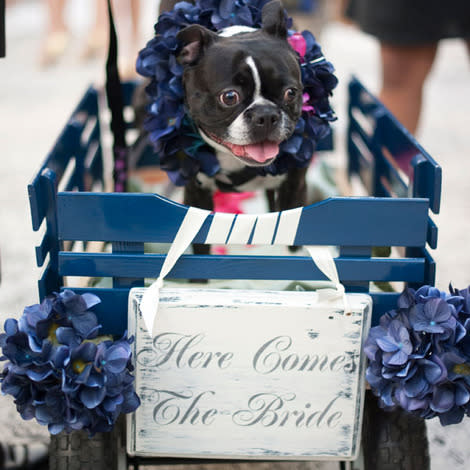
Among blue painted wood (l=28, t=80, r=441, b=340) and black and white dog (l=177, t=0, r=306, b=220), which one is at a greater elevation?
black and white dog (l=177, t=0, r=306, b=220)

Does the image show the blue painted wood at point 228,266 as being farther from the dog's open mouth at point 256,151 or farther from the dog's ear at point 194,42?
the dog's ear at point 194,42

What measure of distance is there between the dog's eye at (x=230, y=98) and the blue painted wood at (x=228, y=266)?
0.24 metres

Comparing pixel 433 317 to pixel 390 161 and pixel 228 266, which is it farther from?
pixel 390 161

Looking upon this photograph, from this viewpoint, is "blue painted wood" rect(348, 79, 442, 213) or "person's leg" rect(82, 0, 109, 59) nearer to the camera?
"blue painted wood" rect(348, 79, 442, 213)

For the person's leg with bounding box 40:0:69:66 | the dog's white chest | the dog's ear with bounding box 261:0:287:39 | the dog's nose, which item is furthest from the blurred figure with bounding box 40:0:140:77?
the dog's nose

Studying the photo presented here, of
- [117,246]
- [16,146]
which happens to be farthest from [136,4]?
[117,246]

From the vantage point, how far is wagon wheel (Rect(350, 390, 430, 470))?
91 centimetres

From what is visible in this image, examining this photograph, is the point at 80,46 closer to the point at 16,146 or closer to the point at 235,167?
the point at 16,146

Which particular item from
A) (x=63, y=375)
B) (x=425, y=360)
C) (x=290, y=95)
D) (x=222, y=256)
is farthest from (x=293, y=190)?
(x=63, y=375)

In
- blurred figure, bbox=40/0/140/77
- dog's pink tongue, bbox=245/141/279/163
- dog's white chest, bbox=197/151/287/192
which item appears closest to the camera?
dog's pink tongue, bbox=245/141/279/163

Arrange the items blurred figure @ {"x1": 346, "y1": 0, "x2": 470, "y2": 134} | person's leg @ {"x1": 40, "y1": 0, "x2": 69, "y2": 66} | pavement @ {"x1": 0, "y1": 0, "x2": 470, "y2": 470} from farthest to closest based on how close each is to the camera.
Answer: person's leg @ {"x1": 40, "y1": 0, "x2": 69, "y2": 66}
blurred figure @ {"x1": 346, "y1": 0, "x2": 470, "y2": 134}
pavement @ {"x1": 0, "y1": 0, "x2": 470, "y2": 470}

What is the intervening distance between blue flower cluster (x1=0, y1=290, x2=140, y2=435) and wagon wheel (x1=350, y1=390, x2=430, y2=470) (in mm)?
356

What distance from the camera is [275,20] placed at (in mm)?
1011

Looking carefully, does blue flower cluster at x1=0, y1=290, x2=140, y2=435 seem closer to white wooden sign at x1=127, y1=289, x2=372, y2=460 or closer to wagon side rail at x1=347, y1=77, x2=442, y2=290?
white wooden sign at x1=127, y1=289, x2=372, y2=460
